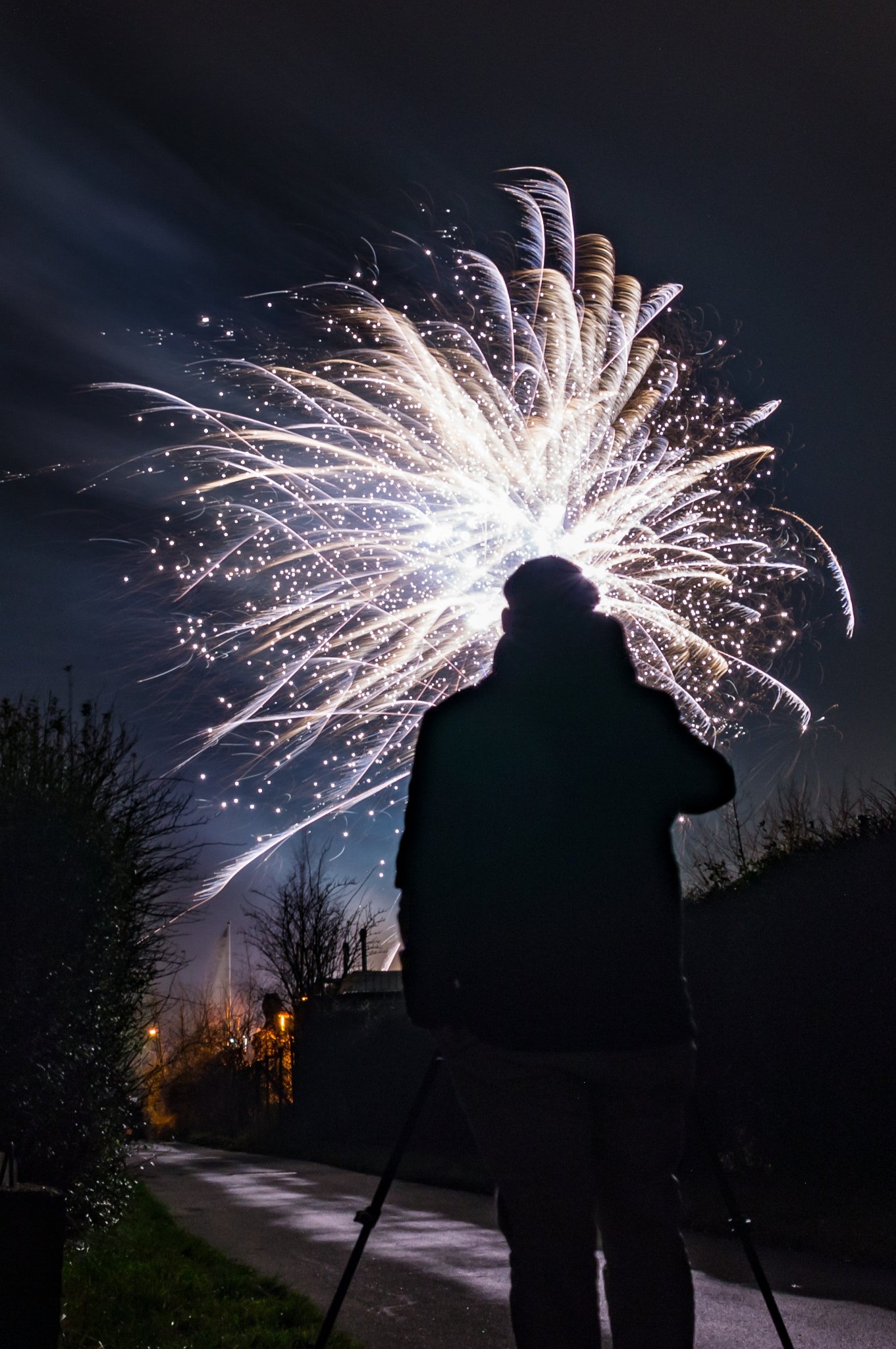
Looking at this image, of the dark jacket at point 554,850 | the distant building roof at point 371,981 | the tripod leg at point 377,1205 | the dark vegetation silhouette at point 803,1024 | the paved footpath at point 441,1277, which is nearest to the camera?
the dark jacket at point 554,850

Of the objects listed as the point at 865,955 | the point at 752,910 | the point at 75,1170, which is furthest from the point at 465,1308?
the point at 752,910

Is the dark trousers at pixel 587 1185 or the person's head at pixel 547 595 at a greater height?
the person's head at pixel 547 595

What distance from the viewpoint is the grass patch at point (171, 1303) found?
510cm

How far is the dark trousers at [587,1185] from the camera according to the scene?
2438mm

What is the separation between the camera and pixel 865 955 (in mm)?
9320

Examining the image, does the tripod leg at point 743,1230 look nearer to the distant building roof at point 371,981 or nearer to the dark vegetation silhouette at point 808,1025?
the dark vegetation silhouette at point 808,1025

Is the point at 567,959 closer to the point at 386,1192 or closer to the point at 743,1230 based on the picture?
the point at 743,1230

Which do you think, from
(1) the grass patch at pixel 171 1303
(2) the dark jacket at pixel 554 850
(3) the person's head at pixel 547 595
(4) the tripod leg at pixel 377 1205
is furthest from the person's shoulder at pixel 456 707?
(1) the grass patch at pixel 171 1303

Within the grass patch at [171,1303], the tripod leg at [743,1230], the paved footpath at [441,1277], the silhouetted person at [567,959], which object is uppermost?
the silhouetted person at [567,959]

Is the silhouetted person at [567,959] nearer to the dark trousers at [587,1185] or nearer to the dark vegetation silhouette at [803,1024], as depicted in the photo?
the dark trousers at [587,1185]

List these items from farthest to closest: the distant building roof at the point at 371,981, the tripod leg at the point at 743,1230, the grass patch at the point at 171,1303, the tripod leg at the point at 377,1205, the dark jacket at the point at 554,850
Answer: the distant building roof at the point at 371,981
the grass patch at the point at 171,1303
the tripod leg at the point at 377,1205
the tripod leg at the point at 743,1230
the dark jacket at the point at 554,850

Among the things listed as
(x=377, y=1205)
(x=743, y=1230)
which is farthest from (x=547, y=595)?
(x=377, y=1205)

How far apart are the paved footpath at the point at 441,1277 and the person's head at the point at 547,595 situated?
147 inches

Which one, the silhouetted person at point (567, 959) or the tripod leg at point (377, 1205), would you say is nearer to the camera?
the silhouetted person at point (567, 959)
